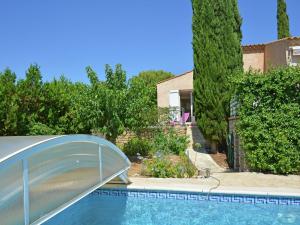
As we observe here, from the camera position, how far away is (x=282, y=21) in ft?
112

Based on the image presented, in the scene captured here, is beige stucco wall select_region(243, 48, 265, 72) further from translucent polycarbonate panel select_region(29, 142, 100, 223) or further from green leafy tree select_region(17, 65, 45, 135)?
translucent polycarbonate panel select_region(29, 142, 100, 223)

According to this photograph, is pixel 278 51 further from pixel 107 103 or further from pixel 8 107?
pixel 8 107

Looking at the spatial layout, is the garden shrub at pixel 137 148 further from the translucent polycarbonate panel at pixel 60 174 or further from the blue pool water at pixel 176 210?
the translucent polycarbonate panel at pixel 60 174

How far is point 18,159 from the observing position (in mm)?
5023

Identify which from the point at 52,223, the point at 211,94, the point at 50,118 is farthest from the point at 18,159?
the point at 211,94

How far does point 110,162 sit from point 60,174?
2.74 metres

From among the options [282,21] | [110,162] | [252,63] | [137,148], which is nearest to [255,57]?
[252,63]

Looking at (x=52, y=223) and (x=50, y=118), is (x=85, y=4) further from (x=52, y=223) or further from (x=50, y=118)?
(x=52, y=223)

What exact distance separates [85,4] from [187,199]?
16244 mm

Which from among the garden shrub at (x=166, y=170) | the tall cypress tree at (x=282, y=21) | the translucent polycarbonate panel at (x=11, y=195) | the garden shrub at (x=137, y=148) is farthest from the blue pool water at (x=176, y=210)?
the tall cypress tree at (x=282, y=21)

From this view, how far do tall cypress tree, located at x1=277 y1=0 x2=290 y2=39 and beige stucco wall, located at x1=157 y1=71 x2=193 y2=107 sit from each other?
35.7ft

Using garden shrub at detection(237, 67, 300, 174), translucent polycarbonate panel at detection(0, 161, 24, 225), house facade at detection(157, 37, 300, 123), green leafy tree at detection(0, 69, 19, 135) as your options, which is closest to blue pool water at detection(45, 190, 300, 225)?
garden shrub at detection(237, 67, 300, 174)

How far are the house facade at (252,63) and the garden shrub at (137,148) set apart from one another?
14.5 ft

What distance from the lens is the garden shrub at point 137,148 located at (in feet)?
62.6
